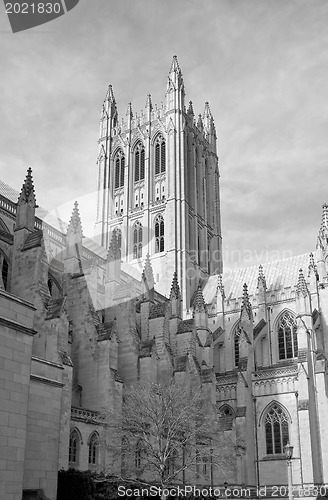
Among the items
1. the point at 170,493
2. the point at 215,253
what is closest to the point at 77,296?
the point at 170,493

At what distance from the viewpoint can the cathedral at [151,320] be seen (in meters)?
22.3

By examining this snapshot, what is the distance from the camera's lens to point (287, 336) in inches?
2090

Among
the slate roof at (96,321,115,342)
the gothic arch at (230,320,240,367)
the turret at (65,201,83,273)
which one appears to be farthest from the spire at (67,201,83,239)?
the gothic arch at (230,320,240,367)

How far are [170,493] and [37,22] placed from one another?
73.2ft

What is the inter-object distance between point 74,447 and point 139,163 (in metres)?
43.7

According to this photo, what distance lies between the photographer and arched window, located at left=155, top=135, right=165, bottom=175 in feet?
222

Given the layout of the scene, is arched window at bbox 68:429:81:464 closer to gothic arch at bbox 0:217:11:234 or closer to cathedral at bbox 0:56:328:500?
cathedral at bbox 0:56:328:500

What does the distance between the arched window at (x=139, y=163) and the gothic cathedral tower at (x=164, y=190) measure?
0.37 feet

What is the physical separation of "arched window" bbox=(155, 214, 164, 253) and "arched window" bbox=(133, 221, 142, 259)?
2181 millimetres

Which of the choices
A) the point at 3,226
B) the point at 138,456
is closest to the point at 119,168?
the point at 3,226

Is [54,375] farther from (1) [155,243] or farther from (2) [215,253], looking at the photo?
(2) [215,253]

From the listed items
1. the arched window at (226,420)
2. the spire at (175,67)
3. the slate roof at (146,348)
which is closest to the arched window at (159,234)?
the spire at (175,67)

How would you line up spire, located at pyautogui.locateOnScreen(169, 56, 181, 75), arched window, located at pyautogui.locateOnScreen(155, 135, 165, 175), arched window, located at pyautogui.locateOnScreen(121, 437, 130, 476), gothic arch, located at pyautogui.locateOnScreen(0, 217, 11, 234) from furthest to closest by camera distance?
spire, located at pyautogui.locateOnScreen(169, 56, 181, 75), arched window, located at pyautogui.locateOnScreen(155, 135, 165, 175), gothic arch, located at pyautogui.locateOnScreen(0, 217, 11, 234), arched window, located at pyautogui.locateOnScreen(121, 437, 130, 476)

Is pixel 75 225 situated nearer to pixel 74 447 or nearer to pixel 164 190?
pixel 74 447
